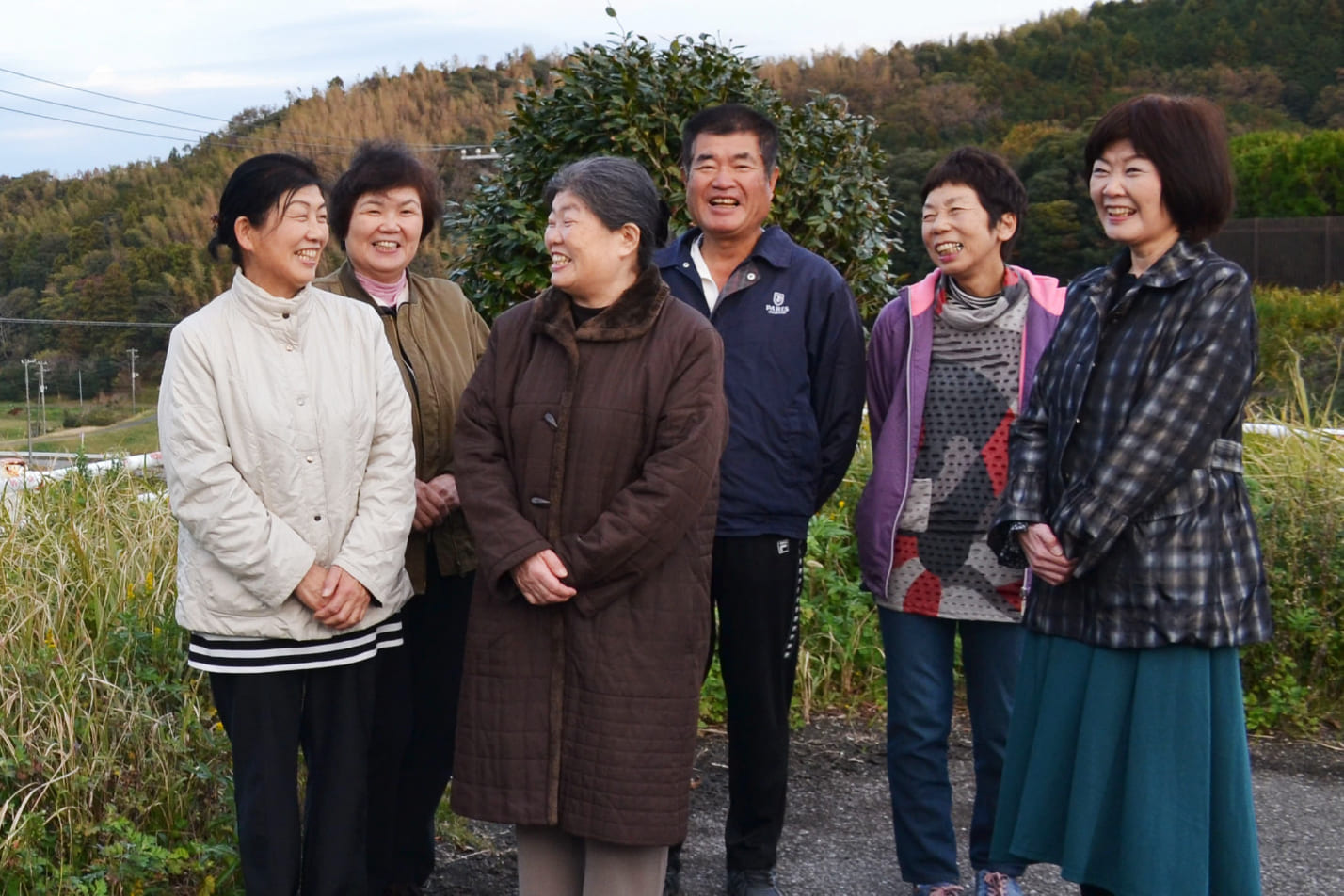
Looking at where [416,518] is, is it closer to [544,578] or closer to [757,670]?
[544,578]

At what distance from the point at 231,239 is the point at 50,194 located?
24.6 metres

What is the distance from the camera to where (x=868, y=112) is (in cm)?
3709

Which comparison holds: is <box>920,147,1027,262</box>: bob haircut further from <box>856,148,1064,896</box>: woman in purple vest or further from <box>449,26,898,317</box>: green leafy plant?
<box>449,26,898,317</box>: green leafy plant

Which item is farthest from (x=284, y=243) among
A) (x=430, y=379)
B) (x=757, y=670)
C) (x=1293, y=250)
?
(x=1293, y=250)

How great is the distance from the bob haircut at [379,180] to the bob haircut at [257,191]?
379 millimetres

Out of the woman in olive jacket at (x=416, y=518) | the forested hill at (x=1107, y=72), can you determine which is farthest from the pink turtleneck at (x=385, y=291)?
Answer: the forested hill at (x=1107, y=72)

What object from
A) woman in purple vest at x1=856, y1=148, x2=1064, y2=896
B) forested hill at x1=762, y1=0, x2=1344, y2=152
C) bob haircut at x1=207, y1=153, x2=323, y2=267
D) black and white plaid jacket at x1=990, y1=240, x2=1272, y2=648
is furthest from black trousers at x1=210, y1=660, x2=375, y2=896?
forested hill at x1=762, y1=0, x2=1344, y2=152

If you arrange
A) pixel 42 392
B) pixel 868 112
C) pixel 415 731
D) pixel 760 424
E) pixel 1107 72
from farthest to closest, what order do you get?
pixel 1107 72, pixel 868 112, pixel 42 392, pixel 415 731, pixel 760 424

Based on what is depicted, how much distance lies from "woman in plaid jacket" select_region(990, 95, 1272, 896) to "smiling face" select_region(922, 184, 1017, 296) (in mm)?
513

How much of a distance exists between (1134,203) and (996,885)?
6.34 ft

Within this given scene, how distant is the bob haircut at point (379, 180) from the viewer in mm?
3578

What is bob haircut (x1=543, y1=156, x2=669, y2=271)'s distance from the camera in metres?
3.02

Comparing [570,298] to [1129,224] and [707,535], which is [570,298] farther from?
[1129,224]

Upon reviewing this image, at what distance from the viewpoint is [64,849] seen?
336 centimetres
